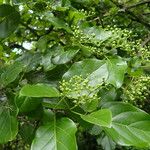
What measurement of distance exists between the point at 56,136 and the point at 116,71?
28 cm

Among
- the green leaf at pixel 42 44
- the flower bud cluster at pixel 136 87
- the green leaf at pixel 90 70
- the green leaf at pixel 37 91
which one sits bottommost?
the flower bud cluster at pixel 136 87

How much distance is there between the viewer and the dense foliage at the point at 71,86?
3.26 ft

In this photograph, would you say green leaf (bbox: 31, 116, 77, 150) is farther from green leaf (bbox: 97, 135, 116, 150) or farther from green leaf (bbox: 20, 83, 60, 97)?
green leaf (bbox: 97, 135, 116, 150)

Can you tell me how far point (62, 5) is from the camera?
1.39 m

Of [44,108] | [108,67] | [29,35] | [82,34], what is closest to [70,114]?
[44,108]

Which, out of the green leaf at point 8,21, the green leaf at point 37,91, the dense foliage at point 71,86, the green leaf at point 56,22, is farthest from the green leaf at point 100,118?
the green leaf at point 8,21

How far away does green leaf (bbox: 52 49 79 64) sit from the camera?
125 cm

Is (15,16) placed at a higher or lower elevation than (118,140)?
higher

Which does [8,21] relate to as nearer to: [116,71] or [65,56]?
[65,56]

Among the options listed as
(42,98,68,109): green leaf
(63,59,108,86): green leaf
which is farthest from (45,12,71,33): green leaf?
(42,98,68,109): green leaf

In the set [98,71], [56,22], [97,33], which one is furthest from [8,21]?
[98,71]

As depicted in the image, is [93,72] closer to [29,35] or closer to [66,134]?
[66,134]

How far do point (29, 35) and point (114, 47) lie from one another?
1247 millimetres

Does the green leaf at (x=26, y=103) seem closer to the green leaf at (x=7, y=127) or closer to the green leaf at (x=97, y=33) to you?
the green leaf at (x=7, y=127)
